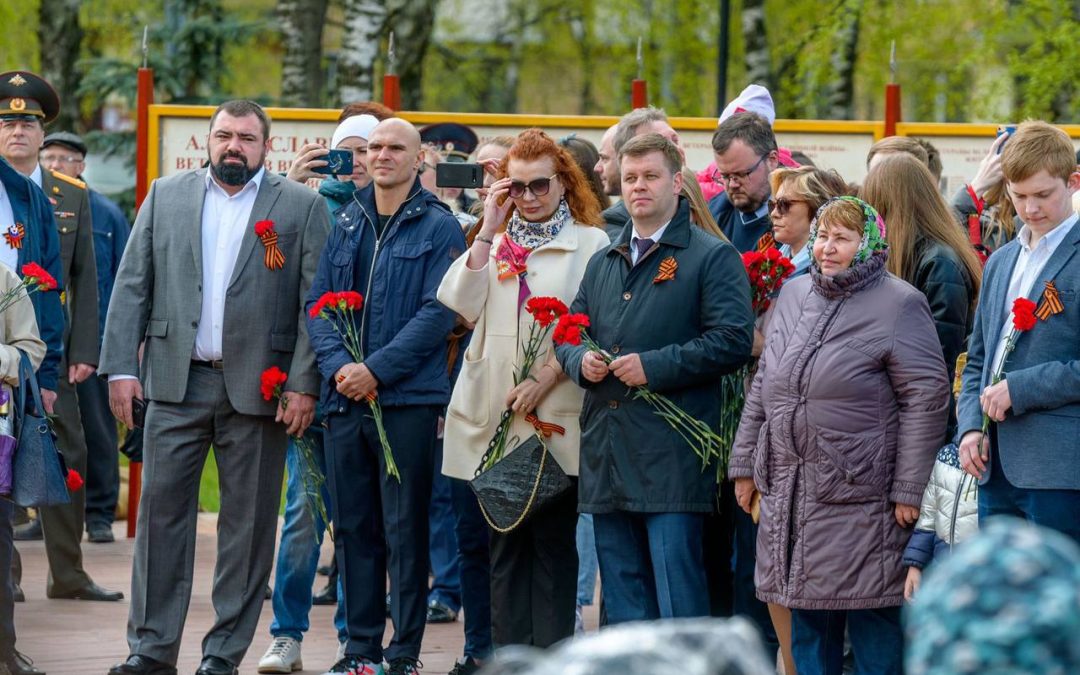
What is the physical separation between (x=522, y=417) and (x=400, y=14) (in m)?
12.6

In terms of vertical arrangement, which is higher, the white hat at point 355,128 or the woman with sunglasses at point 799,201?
the white hat at point 355,128

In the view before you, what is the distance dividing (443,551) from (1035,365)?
4045 millimetres

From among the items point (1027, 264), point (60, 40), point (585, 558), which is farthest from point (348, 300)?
point (60, 40)

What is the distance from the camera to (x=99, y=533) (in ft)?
34.2

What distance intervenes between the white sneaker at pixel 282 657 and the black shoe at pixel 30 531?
12.5ft

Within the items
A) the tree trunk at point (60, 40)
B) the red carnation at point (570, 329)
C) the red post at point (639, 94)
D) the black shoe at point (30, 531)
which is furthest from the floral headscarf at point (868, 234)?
the tree trunk at point (60, 40)

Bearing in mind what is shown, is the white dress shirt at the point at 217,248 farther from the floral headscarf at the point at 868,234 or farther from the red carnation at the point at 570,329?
the floral headscarf at the point at 868,234

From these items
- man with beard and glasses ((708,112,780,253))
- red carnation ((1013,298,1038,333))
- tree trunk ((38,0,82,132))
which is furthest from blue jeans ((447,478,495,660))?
tree trunk ((38,0,82,132))

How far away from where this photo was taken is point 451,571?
8461mm

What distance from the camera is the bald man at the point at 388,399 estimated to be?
6.66 meters

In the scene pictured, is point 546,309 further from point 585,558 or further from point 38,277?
point 585,558

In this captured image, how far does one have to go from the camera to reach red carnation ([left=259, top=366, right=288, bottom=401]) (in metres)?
6.75

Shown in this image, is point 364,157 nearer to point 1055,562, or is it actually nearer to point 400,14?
point 1055,562

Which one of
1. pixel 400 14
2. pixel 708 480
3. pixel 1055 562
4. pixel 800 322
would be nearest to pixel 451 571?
pixel 708 480
